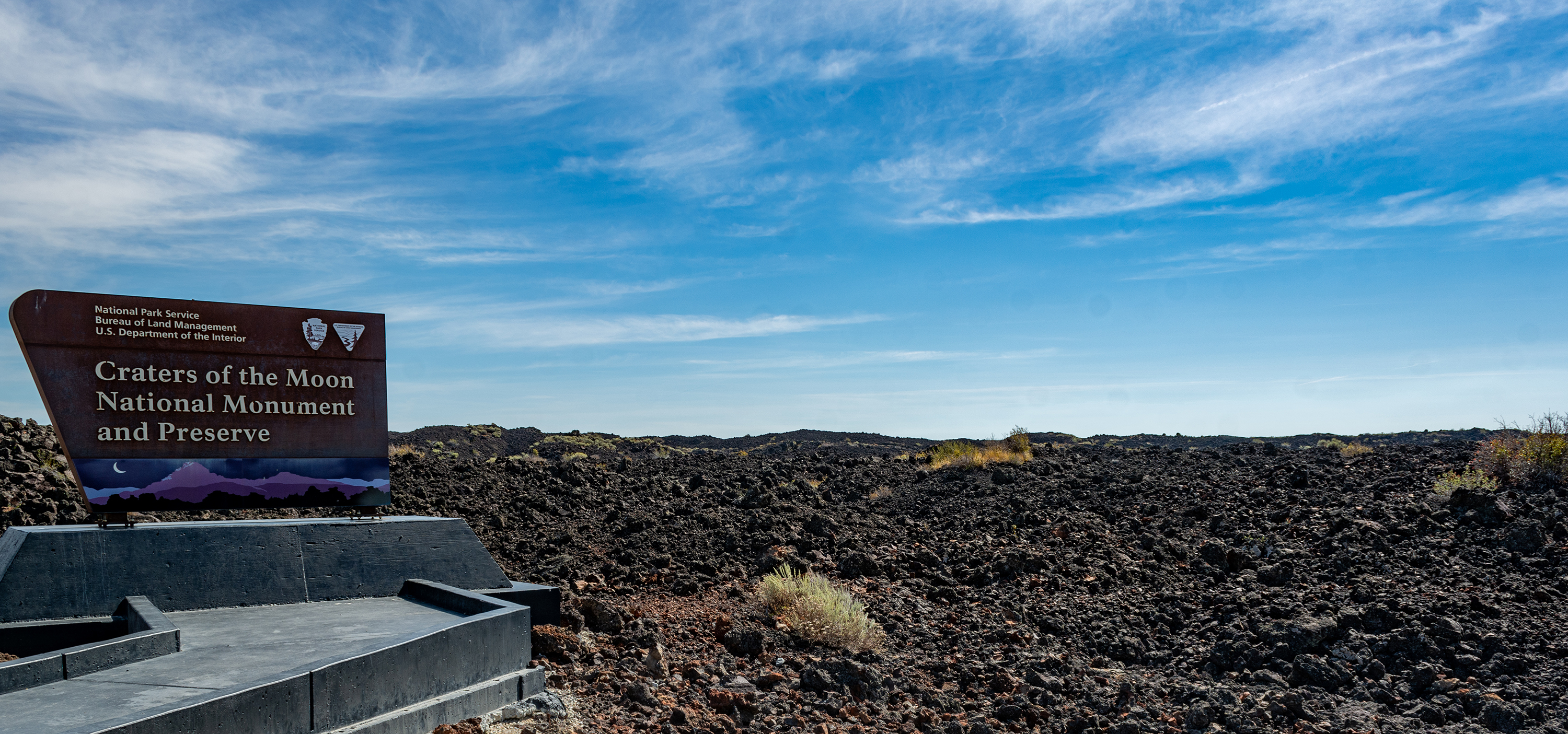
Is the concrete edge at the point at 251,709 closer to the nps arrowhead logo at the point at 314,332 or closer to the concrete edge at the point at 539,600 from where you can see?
the concrete edge at the point at 539,600

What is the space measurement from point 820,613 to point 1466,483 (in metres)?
Answer: 9.25

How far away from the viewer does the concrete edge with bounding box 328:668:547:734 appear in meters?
5.22

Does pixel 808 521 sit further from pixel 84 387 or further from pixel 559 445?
pixel 559 445

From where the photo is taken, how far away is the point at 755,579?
10258 mm

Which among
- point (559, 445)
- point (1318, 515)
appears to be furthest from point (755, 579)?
point (559, 445)

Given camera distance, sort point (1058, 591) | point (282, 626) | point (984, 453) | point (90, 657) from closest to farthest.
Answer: point (90, 657) < point (282, 626) < point (1058, 591) < point (984, 453)

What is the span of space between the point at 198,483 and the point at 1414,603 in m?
10.7

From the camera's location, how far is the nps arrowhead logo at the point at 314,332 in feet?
28.0

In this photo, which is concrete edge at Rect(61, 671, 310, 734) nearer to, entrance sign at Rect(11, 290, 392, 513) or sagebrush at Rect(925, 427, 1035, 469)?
entrance sign at Rect(11, 290, 392, 513)

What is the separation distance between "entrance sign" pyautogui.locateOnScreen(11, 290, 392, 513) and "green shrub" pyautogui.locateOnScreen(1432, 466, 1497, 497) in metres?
12.5

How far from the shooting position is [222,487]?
27.0 ft

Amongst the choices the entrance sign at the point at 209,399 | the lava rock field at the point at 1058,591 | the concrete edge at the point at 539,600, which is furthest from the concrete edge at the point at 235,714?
the entrance sign at the point at 209,399

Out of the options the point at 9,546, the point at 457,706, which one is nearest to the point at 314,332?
the point at 9,546

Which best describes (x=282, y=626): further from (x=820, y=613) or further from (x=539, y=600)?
(x=820, y=613)
